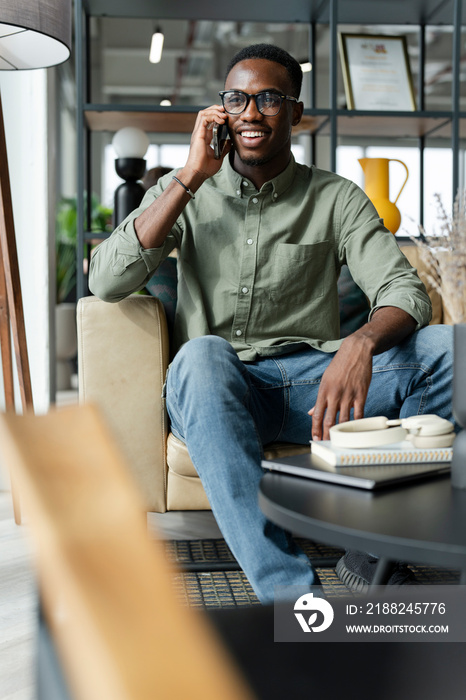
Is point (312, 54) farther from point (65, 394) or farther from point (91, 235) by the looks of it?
point (65, 394)

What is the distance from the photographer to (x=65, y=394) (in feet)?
18.7

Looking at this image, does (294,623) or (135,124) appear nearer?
(294,623)

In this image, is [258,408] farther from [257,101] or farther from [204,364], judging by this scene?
[257,101]

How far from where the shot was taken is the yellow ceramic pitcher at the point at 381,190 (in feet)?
8.51

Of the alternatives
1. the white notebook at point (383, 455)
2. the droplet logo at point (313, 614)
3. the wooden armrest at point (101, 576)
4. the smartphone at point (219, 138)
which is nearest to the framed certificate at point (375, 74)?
the smartphone at point (219, 138)

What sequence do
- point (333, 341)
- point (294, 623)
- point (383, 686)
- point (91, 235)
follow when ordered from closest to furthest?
point (383, 686), point (294, 623), point (333, 341), point (91, 235)

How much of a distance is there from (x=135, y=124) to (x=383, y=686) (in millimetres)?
2584

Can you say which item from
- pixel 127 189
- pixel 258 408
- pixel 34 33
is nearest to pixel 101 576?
pixel 258 408

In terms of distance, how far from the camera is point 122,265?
1670mm

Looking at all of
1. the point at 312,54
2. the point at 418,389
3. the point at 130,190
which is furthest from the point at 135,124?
the point at 418,389

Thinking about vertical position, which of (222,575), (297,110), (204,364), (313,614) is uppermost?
(297,110)

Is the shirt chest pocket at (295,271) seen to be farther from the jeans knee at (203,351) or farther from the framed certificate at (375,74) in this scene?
the framed certificate at (375,74)

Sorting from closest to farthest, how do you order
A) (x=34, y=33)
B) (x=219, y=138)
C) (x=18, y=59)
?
(x=219, y=138) < (x=34, y=33) < (x=18, y=59)

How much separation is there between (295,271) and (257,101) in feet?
1.46
